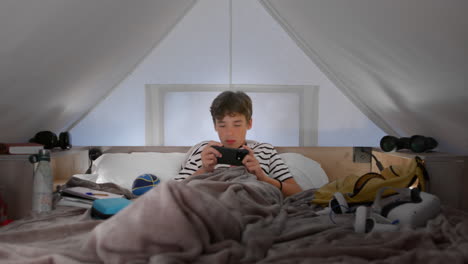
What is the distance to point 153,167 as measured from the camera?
241cm

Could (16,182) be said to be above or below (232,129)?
below

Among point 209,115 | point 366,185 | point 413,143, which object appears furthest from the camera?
point 209,115

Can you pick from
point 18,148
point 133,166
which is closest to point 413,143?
point 133,166

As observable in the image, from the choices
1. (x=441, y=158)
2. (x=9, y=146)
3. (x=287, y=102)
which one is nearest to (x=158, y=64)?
(x=287, y=102)

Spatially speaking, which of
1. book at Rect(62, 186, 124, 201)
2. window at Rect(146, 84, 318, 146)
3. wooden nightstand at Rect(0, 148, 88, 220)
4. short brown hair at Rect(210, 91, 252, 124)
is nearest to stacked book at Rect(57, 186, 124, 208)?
book at Rect(62, 186, 124, 201)

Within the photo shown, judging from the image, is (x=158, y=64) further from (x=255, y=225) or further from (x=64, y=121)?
(x=255, y=225)

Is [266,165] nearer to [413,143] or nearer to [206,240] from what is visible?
[413,143]

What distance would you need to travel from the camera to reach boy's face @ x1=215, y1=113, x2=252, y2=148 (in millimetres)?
2064

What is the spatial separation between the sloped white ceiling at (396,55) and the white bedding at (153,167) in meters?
0.60

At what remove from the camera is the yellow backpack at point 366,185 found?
1.57 metres

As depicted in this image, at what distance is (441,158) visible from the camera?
2.06 metres

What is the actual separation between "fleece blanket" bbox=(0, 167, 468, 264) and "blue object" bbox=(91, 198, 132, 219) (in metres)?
0.16

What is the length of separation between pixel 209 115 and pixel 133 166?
0.62 m

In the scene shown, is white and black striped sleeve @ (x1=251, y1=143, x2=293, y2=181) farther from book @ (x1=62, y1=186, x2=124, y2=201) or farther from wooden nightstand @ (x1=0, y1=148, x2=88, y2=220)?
wooden nightstand @ (x1=0, y1=148, x2=88, y2=220)
